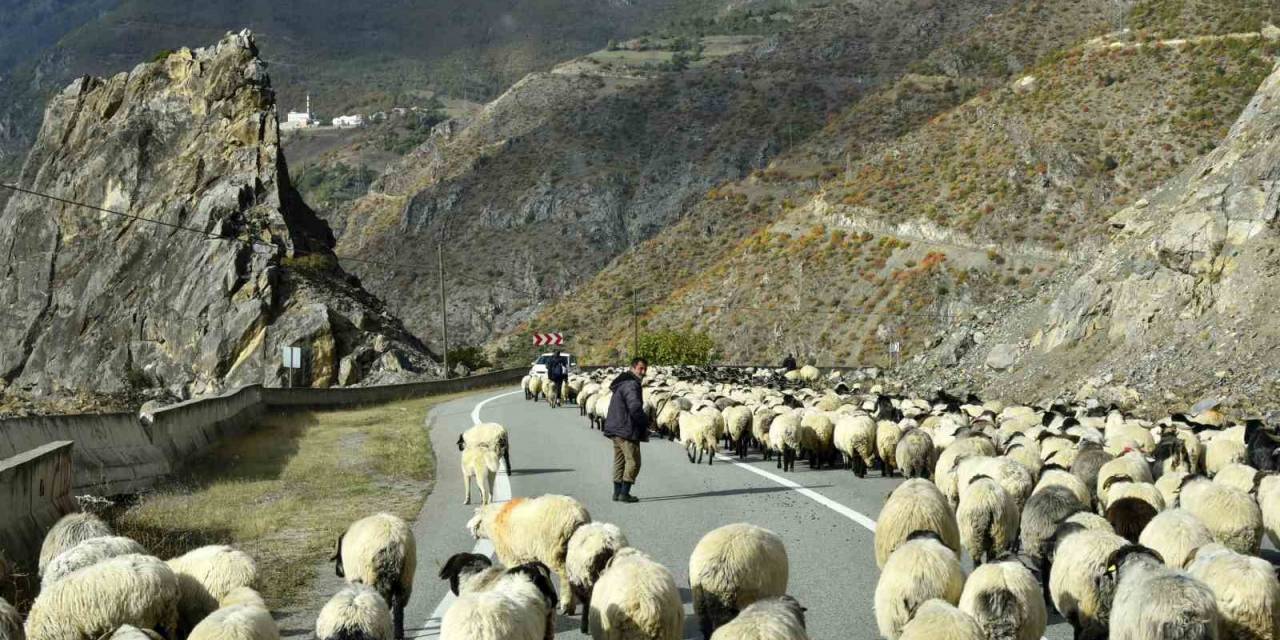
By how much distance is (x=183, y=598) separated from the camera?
7762 mm

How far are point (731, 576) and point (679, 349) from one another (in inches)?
2576

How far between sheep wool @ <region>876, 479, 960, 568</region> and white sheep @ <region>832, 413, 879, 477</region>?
22.6 ft

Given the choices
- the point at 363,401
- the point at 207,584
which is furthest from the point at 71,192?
the point at 207,584

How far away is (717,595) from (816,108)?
124991mm

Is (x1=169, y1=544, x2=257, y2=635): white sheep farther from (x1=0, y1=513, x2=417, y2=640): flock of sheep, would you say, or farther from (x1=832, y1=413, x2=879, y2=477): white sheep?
(x1=832, y1=413, x2=879, y2=477): white sheep

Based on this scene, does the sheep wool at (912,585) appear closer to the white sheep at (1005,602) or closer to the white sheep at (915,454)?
the white sheep at (1005,602)

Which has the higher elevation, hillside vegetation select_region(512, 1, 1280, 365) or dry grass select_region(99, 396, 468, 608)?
hillside vegetation select_region(512, 1, 1280, 365)

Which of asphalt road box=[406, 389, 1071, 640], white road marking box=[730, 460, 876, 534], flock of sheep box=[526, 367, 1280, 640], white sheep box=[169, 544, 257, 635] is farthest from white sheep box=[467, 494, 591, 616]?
white road marking box=[730, 460, 876, 534]

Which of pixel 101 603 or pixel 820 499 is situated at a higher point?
pixel 101 603

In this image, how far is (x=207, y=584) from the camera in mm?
8156

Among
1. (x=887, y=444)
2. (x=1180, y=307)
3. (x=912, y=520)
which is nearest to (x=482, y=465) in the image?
(x=887, y=444)

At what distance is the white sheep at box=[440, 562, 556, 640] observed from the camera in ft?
21.5

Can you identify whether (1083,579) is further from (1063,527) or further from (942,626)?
(942,626)

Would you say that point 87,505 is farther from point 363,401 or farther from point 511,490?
point 363,401
